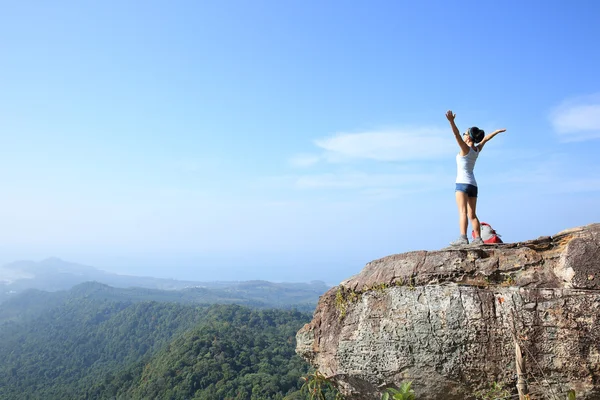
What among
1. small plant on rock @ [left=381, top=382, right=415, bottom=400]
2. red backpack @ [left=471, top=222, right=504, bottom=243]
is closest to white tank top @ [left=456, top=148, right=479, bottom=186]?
red backpack @ [left=471, top=222, right=504, bottom=243]

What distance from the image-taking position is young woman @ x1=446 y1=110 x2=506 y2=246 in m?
7.61

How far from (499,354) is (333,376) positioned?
9.38 feet

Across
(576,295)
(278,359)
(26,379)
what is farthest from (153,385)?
(576,295)

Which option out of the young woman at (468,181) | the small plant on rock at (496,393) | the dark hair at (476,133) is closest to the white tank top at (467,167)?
the young woman at (468,181)

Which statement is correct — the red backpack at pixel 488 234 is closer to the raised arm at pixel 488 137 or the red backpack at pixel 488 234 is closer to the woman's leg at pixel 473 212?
the woman's leg at pixel 473 212

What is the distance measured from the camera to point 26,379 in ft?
284

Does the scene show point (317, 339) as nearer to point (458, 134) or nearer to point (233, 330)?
point (458, 134)

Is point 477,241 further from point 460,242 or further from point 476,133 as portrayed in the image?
point 476,133

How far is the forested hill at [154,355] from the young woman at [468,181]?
39.3m

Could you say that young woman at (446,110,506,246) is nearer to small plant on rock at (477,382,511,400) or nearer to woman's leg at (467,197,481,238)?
woman's leg at (467,197,481,238)

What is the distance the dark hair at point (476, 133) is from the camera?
7.68m

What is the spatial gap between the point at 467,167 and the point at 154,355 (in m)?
75.0

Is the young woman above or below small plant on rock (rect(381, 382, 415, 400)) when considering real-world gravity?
above

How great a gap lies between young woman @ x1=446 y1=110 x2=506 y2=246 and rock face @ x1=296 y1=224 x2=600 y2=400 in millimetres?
974
